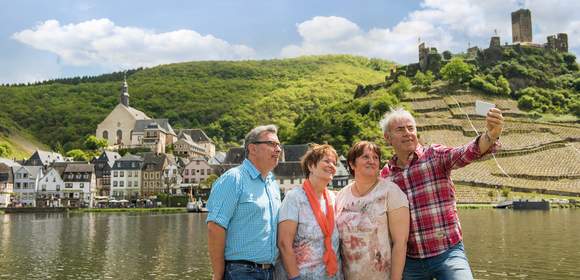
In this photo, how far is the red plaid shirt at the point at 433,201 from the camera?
22.4ft

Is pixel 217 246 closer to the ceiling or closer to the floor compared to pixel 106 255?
closer to the ceiling

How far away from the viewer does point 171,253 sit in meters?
29.0

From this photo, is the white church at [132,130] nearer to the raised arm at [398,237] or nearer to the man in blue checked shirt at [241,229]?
the man in blue checked shirt at [241,229]

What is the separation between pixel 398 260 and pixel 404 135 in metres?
1.53

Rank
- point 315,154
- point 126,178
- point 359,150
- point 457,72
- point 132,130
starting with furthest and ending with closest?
point 132,130, point 457,72, point 126,178, point 315,154, point 359,150

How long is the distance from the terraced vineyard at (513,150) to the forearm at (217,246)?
241ft

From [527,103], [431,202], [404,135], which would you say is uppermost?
[527,103]

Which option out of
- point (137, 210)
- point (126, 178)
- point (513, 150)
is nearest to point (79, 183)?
point (126, 178)

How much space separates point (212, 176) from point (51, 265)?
223ft

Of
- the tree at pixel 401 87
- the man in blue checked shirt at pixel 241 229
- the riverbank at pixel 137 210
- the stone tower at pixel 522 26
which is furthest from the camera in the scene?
the stone tower at pixel 522 26

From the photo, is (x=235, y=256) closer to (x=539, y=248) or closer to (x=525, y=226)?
(x=539, y=248)

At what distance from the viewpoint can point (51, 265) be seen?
25797 mm

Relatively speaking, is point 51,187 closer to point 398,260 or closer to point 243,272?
point 243,272

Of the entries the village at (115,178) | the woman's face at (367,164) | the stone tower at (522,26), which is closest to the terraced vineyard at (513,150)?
the village at (115,178)
